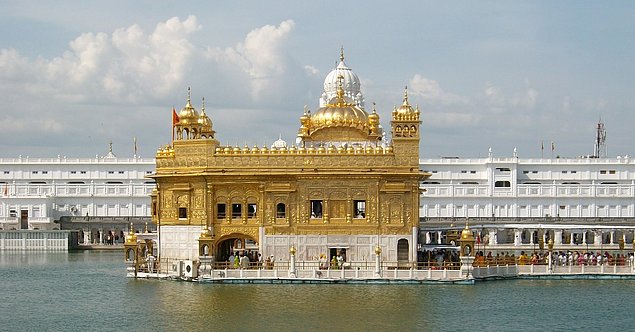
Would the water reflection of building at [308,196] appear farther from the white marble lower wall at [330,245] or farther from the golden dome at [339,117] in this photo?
the golden dome at [339,117]

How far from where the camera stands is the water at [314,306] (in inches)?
1506

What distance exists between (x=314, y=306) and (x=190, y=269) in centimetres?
1082

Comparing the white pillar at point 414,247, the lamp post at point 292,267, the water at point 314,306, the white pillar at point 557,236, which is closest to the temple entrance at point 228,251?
the lamp post at point 292,267

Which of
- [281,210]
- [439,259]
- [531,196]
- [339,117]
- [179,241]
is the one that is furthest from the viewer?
[531,196]

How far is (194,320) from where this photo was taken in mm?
38938

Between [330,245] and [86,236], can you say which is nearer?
[330,245]

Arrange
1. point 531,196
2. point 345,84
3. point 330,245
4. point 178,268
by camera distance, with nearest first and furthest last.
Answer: point 178,268
point 330,245
point 345,84
point 531,196

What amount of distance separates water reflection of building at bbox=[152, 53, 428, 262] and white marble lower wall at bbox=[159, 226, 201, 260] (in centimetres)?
6

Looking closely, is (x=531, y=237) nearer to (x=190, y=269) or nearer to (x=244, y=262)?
(x=244, y=262)

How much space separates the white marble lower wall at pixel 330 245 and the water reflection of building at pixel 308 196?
0.15ft

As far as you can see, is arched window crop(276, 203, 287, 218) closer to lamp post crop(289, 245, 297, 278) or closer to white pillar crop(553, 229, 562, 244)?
lamp post crop(289, 245, 297, 278)

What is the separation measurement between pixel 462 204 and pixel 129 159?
33.5 m

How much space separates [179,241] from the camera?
54.4 m

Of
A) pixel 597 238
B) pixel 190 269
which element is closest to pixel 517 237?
pixel 597 238
